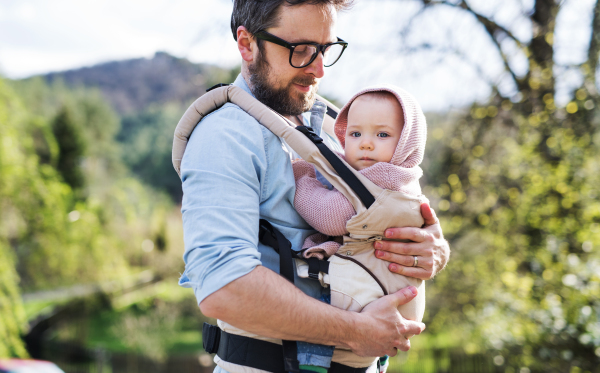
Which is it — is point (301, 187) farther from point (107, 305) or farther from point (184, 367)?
point (107, 305)

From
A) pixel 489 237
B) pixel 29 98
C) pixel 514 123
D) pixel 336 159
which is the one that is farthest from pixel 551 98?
pixel 29 98

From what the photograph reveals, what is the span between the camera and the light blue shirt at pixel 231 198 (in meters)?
1.10

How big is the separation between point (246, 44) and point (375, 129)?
0.56 m

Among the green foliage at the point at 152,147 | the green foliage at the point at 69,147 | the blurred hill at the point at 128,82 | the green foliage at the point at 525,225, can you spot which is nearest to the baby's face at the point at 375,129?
the green foliage at the point at 525,225

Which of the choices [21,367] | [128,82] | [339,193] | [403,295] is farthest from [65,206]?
[128,82]

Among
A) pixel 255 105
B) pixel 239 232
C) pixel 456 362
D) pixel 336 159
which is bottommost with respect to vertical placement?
pixel 456 362

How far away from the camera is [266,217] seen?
1.33 metres

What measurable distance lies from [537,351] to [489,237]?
2304mm

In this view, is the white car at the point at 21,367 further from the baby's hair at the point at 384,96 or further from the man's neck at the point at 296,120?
the baby's hair at the point at 384,96

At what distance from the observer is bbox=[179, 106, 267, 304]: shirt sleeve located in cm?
110

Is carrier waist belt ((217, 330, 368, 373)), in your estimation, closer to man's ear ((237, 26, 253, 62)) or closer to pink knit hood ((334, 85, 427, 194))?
pink knit hood ((334, 85, 427, 194))

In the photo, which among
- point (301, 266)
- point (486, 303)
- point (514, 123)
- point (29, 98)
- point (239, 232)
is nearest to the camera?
point (239, 232)

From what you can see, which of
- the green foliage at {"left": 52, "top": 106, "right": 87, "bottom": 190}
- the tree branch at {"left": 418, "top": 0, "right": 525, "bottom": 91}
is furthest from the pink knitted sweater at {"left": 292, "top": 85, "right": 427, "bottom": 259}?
the green foliage at {"left": 52, "top": 106, "right": 87, "bottom": 190}

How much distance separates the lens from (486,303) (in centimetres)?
629
